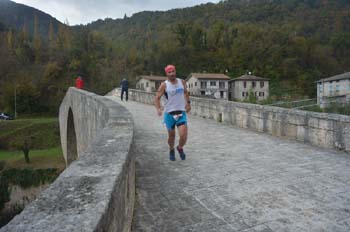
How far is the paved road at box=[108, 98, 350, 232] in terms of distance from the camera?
9.64ft

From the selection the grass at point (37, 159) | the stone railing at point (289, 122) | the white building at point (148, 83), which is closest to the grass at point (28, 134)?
the grass at point (37, 159)

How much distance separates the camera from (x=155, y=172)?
4426mm

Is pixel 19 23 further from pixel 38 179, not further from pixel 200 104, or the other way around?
pixel 200 104

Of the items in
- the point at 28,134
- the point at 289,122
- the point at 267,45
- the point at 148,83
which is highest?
the point at 267,45

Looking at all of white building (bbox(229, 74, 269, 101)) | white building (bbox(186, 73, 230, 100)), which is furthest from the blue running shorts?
white building (bbox(229, 74, 269, 101))

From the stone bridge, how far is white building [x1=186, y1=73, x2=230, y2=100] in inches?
1810

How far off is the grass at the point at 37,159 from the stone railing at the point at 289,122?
22624mm

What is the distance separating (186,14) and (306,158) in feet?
341

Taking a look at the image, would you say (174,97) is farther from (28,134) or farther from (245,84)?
(245,84)

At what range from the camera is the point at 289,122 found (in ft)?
23.7

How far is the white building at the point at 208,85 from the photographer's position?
52.9 m

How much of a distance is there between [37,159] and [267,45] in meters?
57.6

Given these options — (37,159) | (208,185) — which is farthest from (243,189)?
(37,159)

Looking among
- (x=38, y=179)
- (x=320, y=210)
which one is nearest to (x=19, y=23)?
(x=38, y=179)
